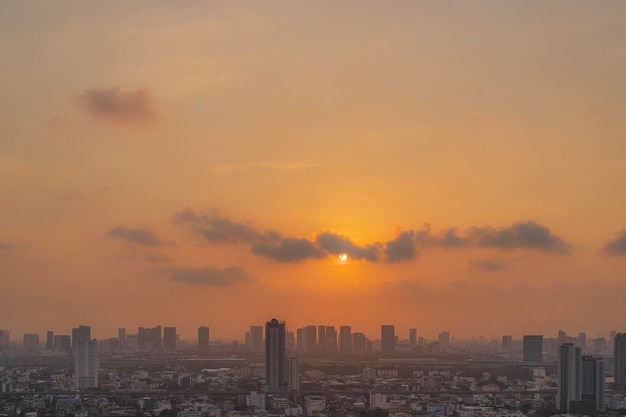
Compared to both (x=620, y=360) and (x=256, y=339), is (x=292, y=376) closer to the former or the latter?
(x=620, y=360)

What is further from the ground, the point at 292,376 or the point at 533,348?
the point at 292,376

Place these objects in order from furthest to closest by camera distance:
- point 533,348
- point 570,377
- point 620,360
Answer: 1. point 533,348
2. point 620,360
3. point 570,377

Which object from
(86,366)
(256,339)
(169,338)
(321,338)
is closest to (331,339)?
(321,338)

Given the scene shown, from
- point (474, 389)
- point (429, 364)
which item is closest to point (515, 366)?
point (429, 364)

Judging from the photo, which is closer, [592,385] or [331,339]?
[592,385]

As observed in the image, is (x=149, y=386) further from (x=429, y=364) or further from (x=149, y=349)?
(x=149, y=349)

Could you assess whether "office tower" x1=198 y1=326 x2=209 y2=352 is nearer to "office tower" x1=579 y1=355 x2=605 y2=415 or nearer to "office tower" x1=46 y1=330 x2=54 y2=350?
"office tower" x1=46 y1=330 x2=54 y2=350
